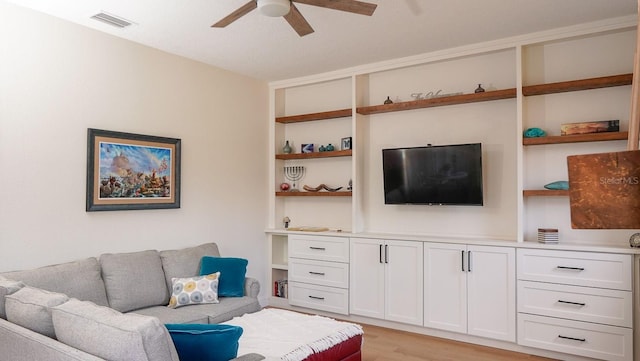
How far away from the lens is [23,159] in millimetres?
3324

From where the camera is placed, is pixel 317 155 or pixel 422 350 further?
pixel 317 155

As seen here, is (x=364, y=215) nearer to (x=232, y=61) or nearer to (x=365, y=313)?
(x=365, y=313)

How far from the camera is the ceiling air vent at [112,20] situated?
3.50 m

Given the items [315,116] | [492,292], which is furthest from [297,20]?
[492,292]

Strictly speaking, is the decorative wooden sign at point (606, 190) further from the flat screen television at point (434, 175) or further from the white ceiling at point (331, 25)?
the flat screen television at point (434, 175)

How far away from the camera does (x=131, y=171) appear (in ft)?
13.1

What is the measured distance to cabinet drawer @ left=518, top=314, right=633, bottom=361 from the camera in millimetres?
3363

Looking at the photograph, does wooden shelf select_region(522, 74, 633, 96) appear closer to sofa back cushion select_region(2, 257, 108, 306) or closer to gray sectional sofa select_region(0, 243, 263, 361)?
gray sectional sofa select_region(0, 243, 263, 361)

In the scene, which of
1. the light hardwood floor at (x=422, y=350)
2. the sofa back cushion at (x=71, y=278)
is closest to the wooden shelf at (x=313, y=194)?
the light hardwood floor at (x=422, y=350)

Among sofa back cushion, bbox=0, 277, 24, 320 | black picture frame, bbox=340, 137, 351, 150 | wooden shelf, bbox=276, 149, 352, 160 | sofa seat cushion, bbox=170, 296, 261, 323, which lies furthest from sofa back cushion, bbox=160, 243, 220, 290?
black picture frame, bbox=340, 137, 351, 150

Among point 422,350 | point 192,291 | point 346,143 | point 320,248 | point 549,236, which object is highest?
point 346,143

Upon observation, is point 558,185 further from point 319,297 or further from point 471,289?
point 319,297

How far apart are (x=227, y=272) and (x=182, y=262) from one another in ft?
1.40

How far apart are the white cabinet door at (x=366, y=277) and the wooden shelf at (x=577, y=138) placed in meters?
1.70
